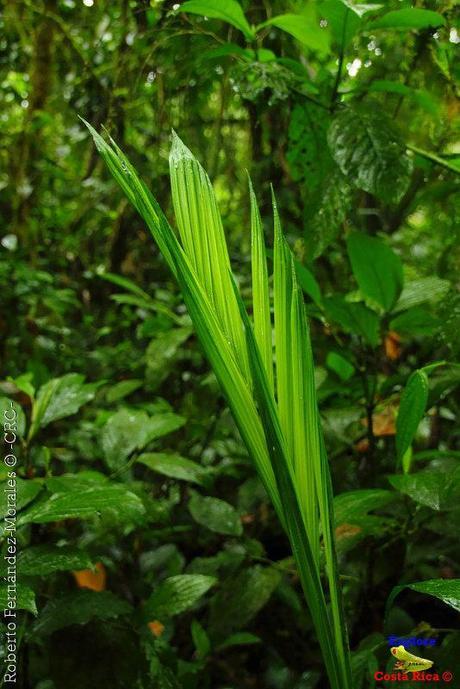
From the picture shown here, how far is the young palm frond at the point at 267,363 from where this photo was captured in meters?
0.37

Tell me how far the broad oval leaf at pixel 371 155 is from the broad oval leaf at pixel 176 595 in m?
0.61

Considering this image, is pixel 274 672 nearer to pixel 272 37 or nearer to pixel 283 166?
pixel 283 166

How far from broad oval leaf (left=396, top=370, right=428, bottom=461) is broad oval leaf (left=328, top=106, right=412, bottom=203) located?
0.86 feet

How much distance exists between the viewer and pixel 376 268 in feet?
2.53

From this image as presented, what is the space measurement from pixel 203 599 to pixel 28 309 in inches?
48.8

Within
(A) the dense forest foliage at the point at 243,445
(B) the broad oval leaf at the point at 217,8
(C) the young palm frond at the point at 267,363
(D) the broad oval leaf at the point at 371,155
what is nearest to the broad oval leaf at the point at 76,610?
(A) the dense forest foliage at the point at 243,445

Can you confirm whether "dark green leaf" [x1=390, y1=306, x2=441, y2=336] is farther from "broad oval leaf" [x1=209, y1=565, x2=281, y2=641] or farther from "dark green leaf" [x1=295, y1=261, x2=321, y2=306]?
"broad oval leaf" [x1=209, y1=565, x2=281, y2=641]

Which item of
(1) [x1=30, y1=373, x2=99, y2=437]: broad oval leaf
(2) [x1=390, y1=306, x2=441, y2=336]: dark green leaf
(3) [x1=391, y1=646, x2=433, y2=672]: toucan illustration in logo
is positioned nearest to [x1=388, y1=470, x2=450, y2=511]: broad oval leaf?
(3) [x1=391, y1=646, x2=433, y2=672]: toucan illustration in logo

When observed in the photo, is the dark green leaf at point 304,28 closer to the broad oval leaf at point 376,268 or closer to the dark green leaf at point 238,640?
the broad oval leaf at point 376,268

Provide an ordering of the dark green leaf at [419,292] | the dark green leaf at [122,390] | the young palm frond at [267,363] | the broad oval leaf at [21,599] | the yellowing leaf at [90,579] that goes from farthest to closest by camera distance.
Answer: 1. the dark green leaf at [122,390]
2. the yellowing leaf at [90,579]
3. the dark green leaf at [419,292]
4. the broad oval leaf at [21,599]
5. the young palm frond at [267,363]

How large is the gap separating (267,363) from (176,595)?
50cm

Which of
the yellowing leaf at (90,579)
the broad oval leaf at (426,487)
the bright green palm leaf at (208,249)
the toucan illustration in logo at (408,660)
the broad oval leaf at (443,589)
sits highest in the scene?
the bright green palm leaf at (208,249)

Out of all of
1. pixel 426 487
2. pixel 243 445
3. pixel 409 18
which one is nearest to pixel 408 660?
pixel 426 487

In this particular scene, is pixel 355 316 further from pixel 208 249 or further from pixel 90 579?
pixel 90 579
